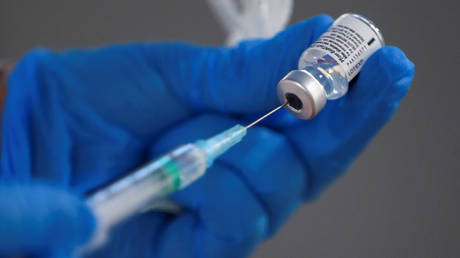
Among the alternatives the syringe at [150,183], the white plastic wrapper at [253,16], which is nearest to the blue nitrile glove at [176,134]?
the white plastic wrapper at [253,16]

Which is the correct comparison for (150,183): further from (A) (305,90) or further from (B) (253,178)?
(B) (253,178)

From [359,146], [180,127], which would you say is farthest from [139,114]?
[359,146]

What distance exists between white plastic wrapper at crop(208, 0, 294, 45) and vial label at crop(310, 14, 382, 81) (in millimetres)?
305

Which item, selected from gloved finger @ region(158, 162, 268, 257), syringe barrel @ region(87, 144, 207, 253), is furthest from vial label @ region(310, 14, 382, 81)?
gloved finger @ region(158, 162, 268, 257)

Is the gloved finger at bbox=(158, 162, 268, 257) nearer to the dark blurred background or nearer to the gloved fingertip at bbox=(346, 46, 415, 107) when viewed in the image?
the dark blurred background

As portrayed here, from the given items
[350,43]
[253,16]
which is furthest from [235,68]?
[350,43]

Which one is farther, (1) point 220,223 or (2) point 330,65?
(1) point 220,223

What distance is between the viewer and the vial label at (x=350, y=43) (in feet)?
1.63

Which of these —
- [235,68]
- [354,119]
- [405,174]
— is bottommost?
[405,174]

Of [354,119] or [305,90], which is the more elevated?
[305,90]

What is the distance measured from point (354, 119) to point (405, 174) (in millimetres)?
162

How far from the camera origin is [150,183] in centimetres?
43

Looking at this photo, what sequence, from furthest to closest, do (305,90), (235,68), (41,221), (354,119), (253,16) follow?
(253,16)
(235,68)
(354,119)
(305,90)
(41,221)

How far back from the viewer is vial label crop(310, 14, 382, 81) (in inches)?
19.6
